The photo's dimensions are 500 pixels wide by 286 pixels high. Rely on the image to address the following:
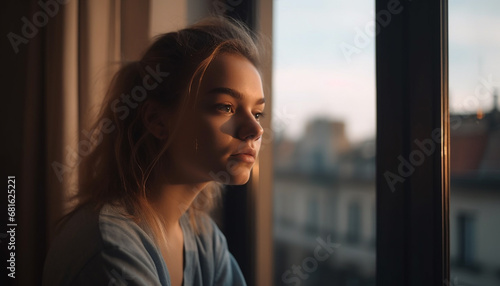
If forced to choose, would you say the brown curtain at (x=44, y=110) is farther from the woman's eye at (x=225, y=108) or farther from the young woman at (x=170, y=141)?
the woman's eye at (x=225, y=108)

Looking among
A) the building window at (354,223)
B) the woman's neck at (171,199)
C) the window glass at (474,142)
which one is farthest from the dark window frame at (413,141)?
the woman's neck at (171,199)

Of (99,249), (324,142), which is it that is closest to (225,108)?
(99,249)

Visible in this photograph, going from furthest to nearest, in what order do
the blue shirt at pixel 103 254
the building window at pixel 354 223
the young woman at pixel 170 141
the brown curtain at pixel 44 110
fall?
the building window at pixel 354 223 < the brown curtain at pixel 44 110 < the young woman at pixel 170 141 < the blue shirt at pixel 103 254

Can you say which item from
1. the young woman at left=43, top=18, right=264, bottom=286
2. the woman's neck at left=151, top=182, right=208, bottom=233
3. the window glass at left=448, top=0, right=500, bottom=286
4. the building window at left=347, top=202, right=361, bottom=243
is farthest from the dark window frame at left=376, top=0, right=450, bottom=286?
the woman's neck at left=151, top=182, right=208, bottom=233

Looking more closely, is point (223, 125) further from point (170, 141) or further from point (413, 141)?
point (413, 141)

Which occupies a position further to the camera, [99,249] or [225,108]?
[225,108]

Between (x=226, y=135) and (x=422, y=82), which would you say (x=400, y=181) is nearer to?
(x=422, y=82)

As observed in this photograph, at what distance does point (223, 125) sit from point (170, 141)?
0.13 metres

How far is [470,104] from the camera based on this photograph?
31.1 inches

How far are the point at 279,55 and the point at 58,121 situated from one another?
717 millimetres

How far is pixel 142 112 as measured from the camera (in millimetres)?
811

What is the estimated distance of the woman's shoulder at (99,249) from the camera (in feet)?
1.99

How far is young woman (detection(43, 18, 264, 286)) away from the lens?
735mm

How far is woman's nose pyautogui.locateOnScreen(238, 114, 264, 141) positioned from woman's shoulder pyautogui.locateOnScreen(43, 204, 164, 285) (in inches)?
11.1
